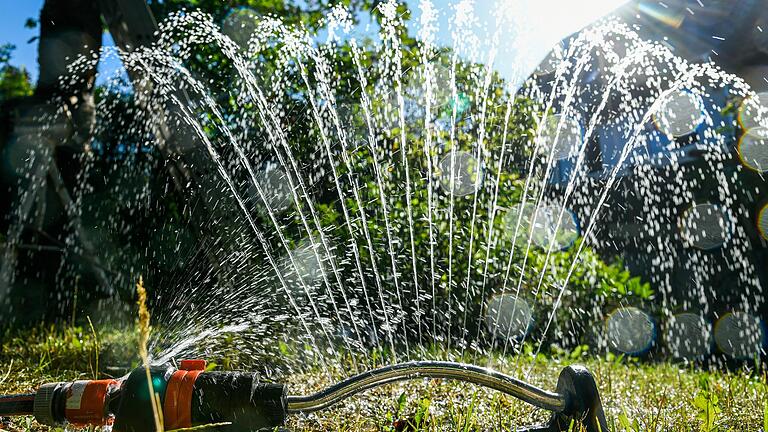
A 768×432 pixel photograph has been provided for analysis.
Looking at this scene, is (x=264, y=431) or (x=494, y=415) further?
(x=494, y=415)

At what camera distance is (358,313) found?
385cm

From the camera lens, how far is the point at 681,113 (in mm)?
9430

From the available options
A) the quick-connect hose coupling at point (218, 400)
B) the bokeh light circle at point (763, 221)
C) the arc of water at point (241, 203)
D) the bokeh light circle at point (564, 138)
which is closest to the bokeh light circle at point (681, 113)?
the bokeh light circle at point (564, 138)

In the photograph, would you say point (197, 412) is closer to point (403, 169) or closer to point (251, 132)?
point (403, 169)

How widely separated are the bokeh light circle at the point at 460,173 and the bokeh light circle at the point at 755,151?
4.24 m

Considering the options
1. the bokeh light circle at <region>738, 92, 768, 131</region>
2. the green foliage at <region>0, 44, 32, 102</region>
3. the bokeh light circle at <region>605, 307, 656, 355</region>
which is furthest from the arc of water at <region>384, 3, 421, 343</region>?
the green foliage at <region>0, 44, 32, 102</region>

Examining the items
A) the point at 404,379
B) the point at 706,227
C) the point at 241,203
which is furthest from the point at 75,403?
the point at 706,227

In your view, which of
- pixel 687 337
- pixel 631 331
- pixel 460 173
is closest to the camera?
pixel 460 173

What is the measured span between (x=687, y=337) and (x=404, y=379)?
22.1 feet

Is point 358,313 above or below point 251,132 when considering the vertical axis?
below

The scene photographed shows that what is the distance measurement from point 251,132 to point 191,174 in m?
0.56

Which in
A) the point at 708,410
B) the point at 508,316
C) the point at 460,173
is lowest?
the point at 508,316

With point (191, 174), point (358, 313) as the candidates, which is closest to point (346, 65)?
point (191, 174)

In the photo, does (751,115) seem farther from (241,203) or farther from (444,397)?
(444,397)
